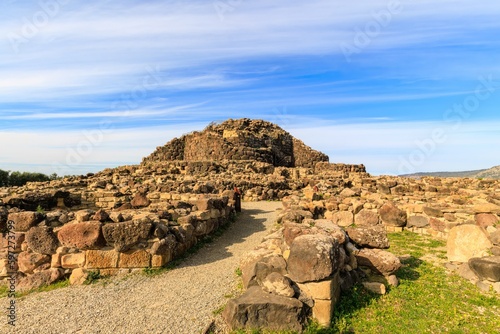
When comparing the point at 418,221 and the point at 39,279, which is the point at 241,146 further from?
the point at 39,279

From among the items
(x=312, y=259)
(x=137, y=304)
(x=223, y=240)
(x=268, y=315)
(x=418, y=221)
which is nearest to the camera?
(x=268, y=315)

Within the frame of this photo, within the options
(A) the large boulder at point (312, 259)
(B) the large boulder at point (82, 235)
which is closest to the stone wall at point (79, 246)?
(B) the large boulder at point (82, 235)

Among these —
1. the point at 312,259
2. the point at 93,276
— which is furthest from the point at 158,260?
the point at 312,259

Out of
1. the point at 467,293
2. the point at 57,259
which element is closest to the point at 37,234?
the point at 57,259

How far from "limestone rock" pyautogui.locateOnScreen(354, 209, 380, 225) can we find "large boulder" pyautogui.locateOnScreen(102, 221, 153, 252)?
27.6ft

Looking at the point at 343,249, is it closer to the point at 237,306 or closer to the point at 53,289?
the point at 237,306

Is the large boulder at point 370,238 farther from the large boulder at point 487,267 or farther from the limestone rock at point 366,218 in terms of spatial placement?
the limestone rock at point 366,218

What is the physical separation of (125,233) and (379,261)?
6134 millimetres

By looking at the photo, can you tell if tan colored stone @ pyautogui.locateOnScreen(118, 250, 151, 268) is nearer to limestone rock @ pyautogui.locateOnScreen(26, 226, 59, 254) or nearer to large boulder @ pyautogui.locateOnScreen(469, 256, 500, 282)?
limestone rock @ pyautogui.locateOnScreen(26, 226, 59, 254)

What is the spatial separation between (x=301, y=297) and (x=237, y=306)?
1.15 meters

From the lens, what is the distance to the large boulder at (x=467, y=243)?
8.66 meters

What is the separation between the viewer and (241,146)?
1582 inches

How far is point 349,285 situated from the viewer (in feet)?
22.8

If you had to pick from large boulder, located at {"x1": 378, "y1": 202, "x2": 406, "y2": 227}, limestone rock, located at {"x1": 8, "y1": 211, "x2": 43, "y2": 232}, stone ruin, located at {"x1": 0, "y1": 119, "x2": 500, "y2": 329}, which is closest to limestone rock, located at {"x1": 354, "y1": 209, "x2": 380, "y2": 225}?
stone ruin, located at {"x1": 0, "y1": 119, "x2": 500, "y2": 329}
